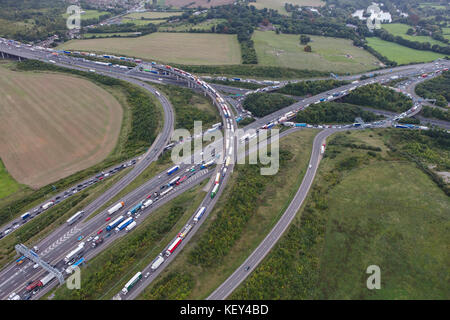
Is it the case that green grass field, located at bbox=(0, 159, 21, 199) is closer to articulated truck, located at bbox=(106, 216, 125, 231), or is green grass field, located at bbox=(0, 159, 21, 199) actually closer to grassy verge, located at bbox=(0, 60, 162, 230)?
grassy verge, located at bbox=(0, 60, 162, 230)

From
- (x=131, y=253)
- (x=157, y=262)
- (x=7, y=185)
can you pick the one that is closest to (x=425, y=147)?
(x=157, y=262)

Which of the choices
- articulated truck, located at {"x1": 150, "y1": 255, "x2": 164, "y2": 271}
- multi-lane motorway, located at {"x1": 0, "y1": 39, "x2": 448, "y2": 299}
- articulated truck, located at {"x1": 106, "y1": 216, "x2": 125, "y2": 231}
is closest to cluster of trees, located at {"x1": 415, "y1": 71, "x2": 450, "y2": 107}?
multi-lane motorway, located at {"x1": 0, "y1": 39, "x2": 448, "y2": 299}

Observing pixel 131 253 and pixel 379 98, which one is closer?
pixel 131 253

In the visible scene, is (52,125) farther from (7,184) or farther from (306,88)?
(306,88)

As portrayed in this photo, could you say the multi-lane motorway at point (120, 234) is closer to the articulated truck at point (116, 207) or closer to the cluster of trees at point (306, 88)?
the articulated truck at point (116, 207)

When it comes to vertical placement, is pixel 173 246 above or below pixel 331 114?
below

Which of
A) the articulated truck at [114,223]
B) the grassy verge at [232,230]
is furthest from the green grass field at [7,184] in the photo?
the grassy verge at [232,230]
